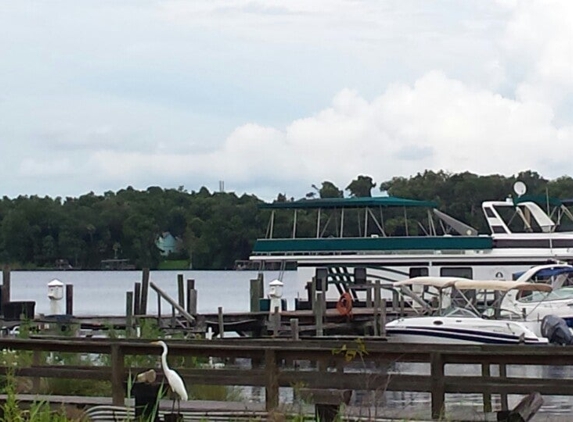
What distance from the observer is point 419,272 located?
44.2 meters

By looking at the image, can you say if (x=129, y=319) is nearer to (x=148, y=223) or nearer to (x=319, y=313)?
(x=319, y=313)

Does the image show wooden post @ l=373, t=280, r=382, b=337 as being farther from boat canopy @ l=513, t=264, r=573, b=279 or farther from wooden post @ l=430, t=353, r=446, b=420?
wooden post @ l=430, t=353, r=446, b=420

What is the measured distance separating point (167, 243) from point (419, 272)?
63.5 m

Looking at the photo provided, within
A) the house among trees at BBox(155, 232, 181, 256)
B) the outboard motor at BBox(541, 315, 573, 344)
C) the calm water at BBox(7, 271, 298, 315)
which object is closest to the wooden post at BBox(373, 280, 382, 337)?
the outboard motor at BBox(541, 315, 573, 344)

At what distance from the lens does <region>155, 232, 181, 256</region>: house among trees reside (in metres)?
104

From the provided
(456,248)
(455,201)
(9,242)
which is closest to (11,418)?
(456,248)

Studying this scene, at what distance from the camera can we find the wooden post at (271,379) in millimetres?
11766

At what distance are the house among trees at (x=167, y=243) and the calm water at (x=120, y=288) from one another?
2238 millimetres

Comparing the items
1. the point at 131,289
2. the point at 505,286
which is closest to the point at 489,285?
the point at 505,286

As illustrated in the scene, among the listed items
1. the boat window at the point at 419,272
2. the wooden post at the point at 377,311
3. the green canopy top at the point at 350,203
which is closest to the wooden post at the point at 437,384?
the wooden post at the point at 377,311

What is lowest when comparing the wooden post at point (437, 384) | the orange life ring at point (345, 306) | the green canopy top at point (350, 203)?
the wooden post at point (437, 384)

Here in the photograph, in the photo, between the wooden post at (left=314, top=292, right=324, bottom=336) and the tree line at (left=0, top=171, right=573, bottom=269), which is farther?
the tree line at (left=0, top=171, right=573, bottom=269)

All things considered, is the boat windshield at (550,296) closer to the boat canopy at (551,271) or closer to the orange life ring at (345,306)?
the boat canopy at (551,271)

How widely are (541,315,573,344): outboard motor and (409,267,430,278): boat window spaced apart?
48.5ft
